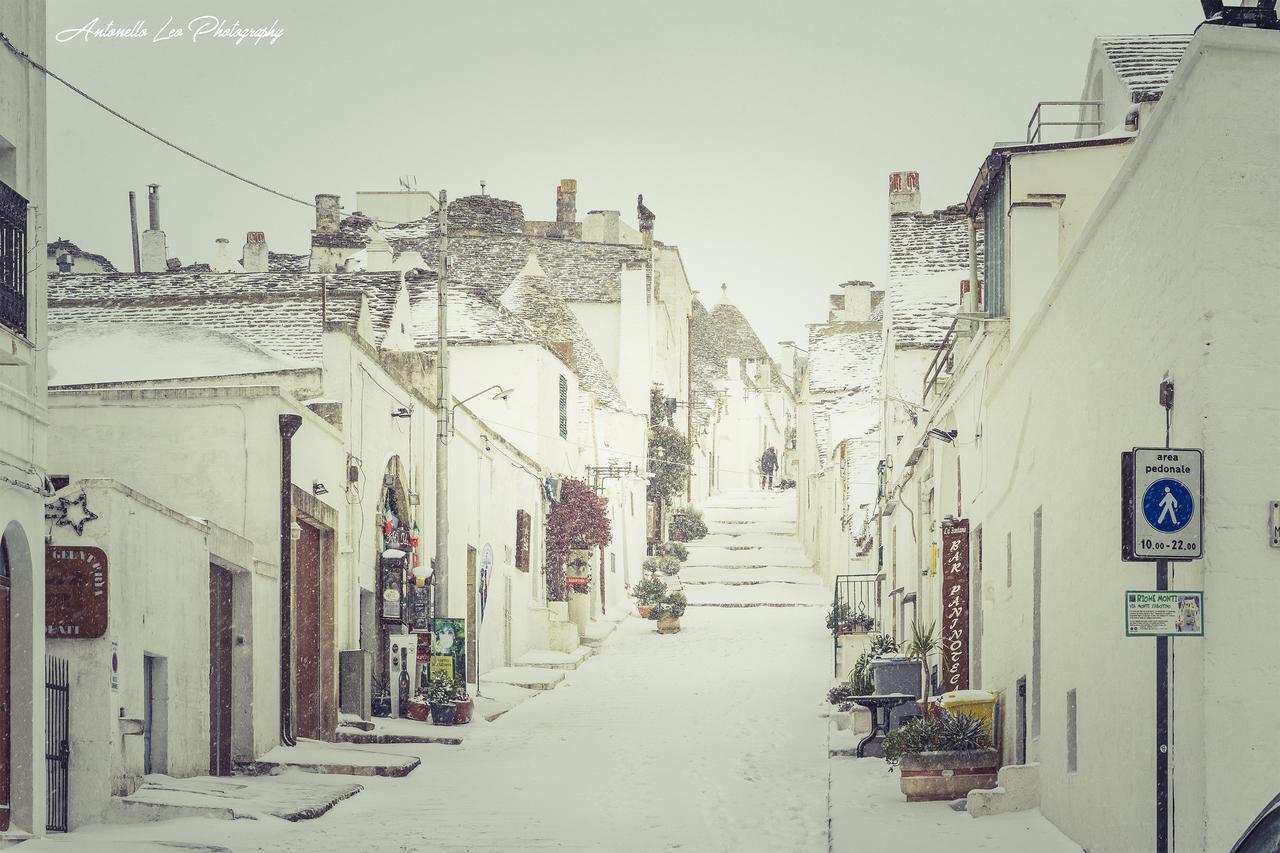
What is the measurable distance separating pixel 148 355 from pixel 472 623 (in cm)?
1033

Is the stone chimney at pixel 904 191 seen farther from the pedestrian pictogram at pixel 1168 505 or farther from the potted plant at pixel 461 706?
the pedestrian pictogram at pixel 1168 505

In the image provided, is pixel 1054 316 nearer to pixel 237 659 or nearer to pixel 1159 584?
pixel 1159 584

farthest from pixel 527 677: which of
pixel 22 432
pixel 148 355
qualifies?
pixel 22 432

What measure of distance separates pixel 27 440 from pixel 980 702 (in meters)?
8.82

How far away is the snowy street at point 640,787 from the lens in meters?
14.3

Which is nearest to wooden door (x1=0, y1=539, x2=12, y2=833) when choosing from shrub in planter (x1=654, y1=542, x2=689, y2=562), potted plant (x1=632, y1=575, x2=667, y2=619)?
potted plant (x1=632, y1=575, x2=667, y2=619)

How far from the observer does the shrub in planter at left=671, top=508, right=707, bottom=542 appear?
6169 centimetres

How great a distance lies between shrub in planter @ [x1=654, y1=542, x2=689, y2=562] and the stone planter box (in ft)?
130

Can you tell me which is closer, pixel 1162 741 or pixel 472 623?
pixel 1162 741

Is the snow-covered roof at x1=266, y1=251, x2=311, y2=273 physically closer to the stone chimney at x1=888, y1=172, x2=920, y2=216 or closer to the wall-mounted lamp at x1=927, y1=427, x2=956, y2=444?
the stone chimney at x1=888, y1=172, x2=920, y2=216

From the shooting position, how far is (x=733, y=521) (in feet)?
225

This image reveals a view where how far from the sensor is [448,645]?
25516 mm

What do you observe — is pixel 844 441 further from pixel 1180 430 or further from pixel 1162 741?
pixel 1162 741

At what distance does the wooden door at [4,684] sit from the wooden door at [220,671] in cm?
481
